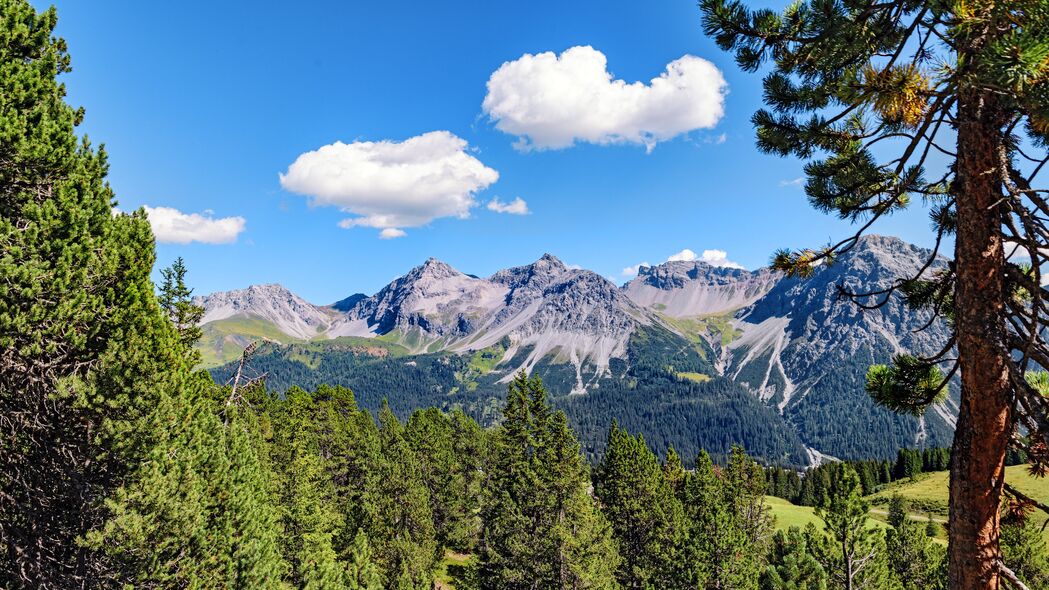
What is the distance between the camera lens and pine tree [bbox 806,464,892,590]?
25.7m

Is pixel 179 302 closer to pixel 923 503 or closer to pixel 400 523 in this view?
pixel 400 523

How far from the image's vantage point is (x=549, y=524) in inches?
1241

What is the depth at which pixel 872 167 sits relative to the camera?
6.95m

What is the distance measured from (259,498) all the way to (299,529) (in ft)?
16.8

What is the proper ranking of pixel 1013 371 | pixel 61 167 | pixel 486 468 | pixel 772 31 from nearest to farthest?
pixel 1013 371 → pixel 772 31 → pixel 61 167 → pixel 486 468

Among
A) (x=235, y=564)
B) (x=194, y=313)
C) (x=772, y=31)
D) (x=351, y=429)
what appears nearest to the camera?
(x=772, y=31)

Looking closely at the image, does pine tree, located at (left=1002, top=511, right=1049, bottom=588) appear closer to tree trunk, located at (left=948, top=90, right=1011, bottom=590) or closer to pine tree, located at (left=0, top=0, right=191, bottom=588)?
tree trunk, located at (left=948, top=90, right=1011, bottom=590)

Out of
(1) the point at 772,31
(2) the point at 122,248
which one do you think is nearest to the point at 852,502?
(1) the point at 772,31

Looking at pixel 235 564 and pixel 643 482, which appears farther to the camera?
pixel 643 482

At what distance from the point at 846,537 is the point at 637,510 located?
70.9 feet

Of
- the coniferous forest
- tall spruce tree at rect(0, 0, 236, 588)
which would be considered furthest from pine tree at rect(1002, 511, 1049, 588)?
tall spruce tree at rect(0, 0, 236, 588)

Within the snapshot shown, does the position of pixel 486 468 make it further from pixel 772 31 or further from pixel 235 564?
pixel 772 31

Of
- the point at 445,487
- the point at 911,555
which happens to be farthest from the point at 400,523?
the point at 911,555

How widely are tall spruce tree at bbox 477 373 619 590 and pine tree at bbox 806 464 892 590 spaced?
12526mm
